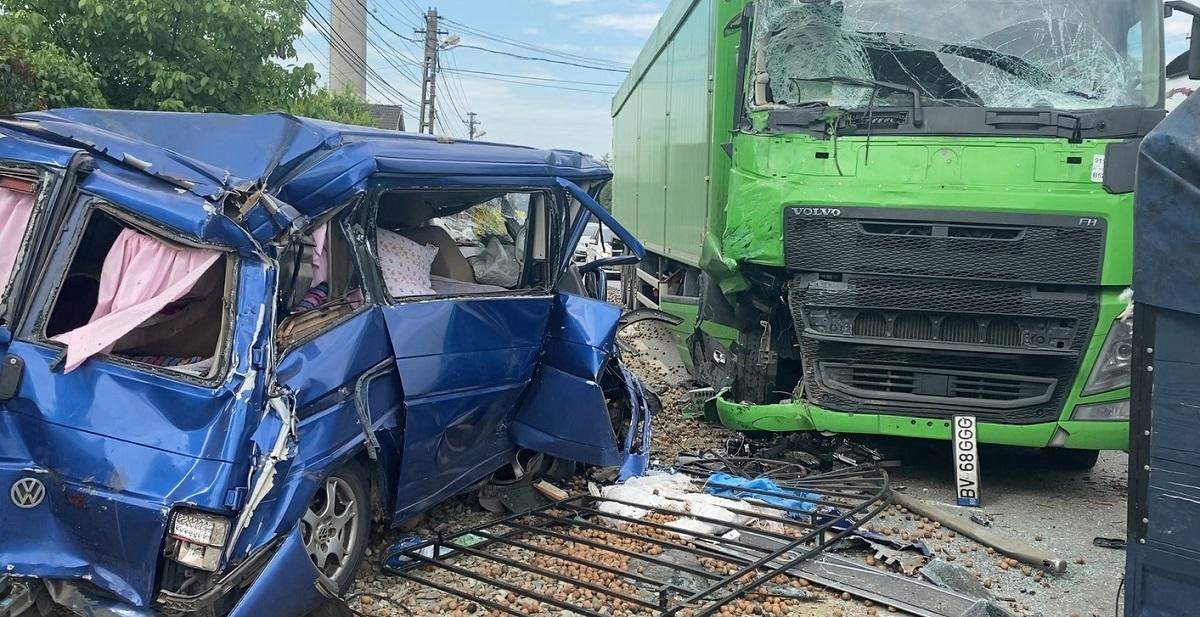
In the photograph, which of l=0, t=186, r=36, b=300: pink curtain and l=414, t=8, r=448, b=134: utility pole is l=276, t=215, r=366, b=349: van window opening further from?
l=414, t=8, r=448, b=134: utility pole

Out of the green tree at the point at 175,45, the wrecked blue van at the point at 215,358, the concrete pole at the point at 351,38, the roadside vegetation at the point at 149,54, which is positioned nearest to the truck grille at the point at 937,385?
the wrecked blue van at the point at 215,358

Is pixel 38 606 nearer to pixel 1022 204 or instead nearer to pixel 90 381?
pixel 90 381

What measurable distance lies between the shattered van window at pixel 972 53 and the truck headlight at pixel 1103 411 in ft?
5.96

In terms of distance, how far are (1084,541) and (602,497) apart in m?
2.73

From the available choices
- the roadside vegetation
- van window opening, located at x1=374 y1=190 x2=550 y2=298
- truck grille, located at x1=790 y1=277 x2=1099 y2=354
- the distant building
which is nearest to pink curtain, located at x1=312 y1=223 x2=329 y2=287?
van window opening, located at x1=374 y1=190 x2=550 y2=298

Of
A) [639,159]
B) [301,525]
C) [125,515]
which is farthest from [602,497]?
[639,159]

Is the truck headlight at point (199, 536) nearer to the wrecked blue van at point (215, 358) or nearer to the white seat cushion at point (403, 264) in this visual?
the wrecked blue van at point (215, 358)

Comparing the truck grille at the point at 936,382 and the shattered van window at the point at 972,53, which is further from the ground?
the shattered van window at the point at 972,53

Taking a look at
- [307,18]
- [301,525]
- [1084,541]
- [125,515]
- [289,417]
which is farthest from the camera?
[307,18]

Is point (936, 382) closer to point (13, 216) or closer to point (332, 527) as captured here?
point (332, 527)

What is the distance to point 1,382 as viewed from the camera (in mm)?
3559

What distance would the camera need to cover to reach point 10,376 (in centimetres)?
357

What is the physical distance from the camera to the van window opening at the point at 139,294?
12.0 feet

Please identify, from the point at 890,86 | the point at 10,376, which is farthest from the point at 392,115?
the point at 10,376
